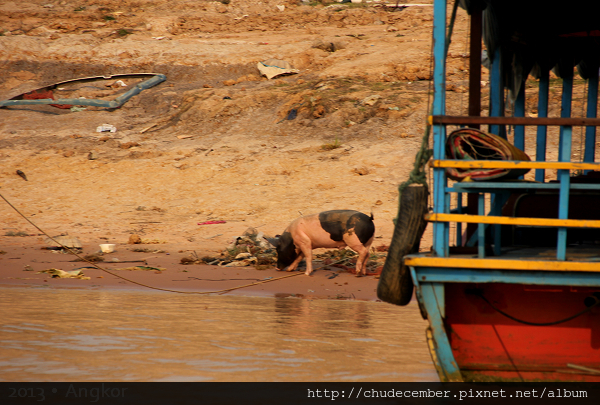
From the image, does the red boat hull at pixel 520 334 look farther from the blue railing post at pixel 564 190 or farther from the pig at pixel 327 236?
the pig at pixel 327 236

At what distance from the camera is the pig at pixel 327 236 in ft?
28.9

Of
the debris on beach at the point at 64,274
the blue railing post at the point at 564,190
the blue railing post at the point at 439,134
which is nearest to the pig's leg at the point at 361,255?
the debris on beach at the point at 64,274

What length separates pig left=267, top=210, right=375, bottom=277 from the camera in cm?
880

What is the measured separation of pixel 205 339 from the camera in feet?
18.2

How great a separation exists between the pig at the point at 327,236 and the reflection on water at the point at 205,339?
149cm

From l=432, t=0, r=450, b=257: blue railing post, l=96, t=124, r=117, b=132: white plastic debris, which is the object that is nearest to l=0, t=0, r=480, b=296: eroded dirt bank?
l=96, t=124, r=117, b=132: white plastic debris

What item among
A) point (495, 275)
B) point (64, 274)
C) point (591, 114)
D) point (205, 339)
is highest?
point (591, 114)

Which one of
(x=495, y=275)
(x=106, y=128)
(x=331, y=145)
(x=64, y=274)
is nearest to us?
(x=495, y=275)

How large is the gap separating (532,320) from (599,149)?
1160cm

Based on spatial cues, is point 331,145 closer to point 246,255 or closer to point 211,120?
point 211,120

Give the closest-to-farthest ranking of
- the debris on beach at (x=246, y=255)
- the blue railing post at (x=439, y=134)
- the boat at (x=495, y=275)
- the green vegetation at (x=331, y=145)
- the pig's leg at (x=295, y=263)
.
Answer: the boat at (x=495, y=275), the blue railing post at (x=439, y=134), the pig's leg at (x=295, y=263), the debris on beach at (x=246, y=255), the green vegetation at (x=331, y=145)

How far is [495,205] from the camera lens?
4.14m

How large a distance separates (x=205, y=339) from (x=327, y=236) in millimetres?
3721

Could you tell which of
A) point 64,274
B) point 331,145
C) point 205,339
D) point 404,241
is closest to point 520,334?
point 404,241
